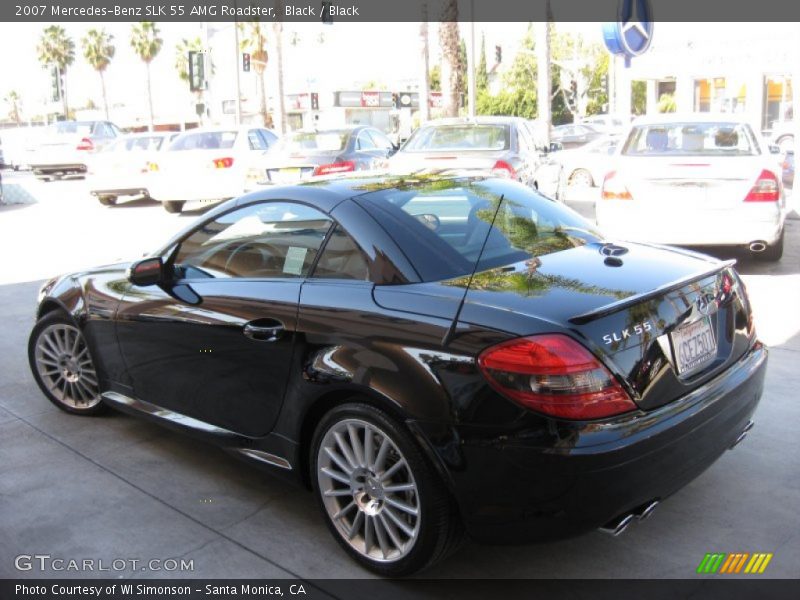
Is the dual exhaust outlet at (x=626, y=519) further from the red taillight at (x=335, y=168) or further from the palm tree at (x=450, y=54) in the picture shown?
the palm tree at (x=450, y=54)

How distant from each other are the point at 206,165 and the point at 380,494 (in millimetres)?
13373

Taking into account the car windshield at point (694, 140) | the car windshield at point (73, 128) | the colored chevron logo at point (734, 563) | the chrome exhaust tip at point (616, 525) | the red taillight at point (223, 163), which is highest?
the car windshield at point (73, 128)

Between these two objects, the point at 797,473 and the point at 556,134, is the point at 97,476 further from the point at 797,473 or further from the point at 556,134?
the point at 556,134

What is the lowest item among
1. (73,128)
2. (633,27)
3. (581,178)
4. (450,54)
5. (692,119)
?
(581,178)

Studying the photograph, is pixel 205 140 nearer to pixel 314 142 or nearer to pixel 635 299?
pixel 314 142

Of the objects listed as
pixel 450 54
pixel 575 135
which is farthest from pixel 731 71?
pixel 450 54

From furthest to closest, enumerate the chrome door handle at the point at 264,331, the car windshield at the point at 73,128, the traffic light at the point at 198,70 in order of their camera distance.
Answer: the traffic light at the point at 198,70
the car windshield at the point at 73,128
the chrome door handle at the point at 264,331

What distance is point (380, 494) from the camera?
3217 millimetres

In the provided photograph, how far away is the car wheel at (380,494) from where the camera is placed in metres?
3.00

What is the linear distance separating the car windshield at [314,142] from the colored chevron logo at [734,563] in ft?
37.7

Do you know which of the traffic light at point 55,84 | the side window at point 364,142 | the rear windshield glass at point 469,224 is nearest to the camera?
the rear windshield glass at point 469,224

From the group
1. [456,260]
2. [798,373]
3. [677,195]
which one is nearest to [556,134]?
[677,195]

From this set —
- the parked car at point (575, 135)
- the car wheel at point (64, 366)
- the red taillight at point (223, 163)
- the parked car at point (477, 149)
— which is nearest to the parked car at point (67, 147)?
the red taillight at point (223, 163)

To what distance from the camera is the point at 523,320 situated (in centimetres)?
290
